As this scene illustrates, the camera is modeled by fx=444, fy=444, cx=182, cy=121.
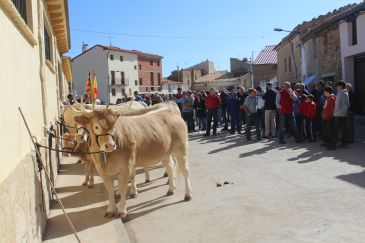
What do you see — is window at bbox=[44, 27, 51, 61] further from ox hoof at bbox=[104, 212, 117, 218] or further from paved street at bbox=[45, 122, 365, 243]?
ox hoof at bbox=[104, 212, 117, 218]

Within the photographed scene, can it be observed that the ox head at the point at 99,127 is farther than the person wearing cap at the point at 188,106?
No

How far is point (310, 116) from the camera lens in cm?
1336

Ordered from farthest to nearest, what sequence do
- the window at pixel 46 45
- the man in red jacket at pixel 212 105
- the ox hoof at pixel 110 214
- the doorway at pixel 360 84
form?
Answer: the doorway at pixel 360 84 → the man in red jacket at pixel 212 105 → the window at pixel 46 45 → the ox hoof at pixel 110 214

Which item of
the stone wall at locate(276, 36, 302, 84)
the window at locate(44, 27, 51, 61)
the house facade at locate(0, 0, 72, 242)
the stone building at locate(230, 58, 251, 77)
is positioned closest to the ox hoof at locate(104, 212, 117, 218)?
the house facade at locate(0, 0, 72, 242)

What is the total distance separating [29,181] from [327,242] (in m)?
3.31

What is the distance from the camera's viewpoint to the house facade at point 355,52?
18.8 meters

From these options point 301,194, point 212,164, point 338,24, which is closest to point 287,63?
point 338,24

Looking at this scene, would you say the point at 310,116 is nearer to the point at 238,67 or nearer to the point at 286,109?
the point at 286,109

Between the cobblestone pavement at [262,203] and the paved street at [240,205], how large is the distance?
0.01 m

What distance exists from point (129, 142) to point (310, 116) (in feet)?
27.0

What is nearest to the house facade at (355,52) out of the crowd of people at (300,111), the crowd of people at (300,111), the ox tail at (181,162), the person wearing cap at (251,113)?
the crowd of people at (300,111)

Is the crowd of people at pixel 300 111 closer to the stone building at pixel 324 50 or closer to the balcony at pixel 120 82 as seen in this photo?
the stone building at pixel 324 50

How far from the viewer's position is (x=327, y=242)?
4934 millimetres

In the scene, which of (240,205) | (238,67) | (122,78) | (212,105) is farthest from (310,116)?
(122,78)
